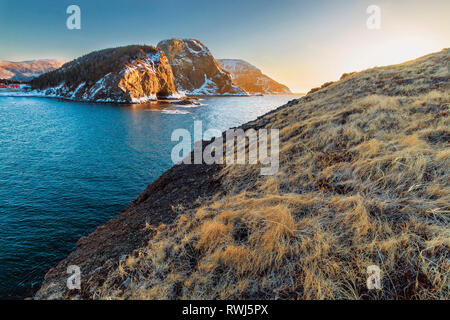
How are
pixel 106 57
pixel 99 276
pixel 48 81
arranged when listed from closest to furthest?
pixel 99 276
pixel 106 57
pixel 48 81

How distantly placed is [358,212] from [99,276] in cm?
550

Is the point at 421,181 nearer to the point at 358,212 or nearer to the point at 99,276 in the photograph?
the point at 358,212

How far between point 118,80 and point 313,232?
98.3m

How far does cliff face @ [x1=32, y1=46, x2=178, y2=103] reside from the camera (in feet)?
267

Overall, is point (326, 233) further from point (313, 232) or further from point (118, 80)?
point (118, 80)

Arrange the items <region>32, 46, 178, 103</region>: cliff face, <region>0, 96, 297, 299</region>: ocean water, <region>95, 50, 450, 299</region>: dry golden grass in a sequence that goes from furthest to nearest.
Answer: <region>32, 46, 178, 103</region>: cliff face < <region>0, 96, 297, 299</region>: ocean water < <region>95, 50, 450, 299</region>: dry golden grass

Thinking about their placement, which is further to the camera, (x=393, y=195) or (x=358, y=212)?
(x=393, y=195)

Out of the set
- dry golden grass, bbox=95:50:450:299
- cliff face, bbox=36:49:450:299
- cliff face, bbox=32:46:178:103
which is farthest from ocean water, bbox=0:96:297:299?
cliff face, bbox=32:46:178:103

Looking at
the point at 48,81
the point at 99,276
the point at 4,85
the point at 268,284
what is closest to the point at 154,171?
the point at 99,276

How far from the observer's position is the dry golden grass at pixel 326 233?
8.71ft

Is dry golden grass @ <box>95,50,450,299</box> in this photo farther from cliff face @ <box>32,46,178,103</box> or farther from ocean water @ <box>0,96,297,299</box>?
cliff face @ <box>32,46,178,103</box>

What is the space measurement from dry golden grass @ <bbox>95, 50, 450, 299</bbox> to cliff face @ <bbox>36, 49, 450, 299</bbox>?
0.06ft

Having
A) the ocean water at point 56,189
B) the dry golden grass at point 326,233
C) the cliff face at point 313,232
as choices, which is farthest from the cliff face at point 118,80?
the dry golden grass at point 326,233
